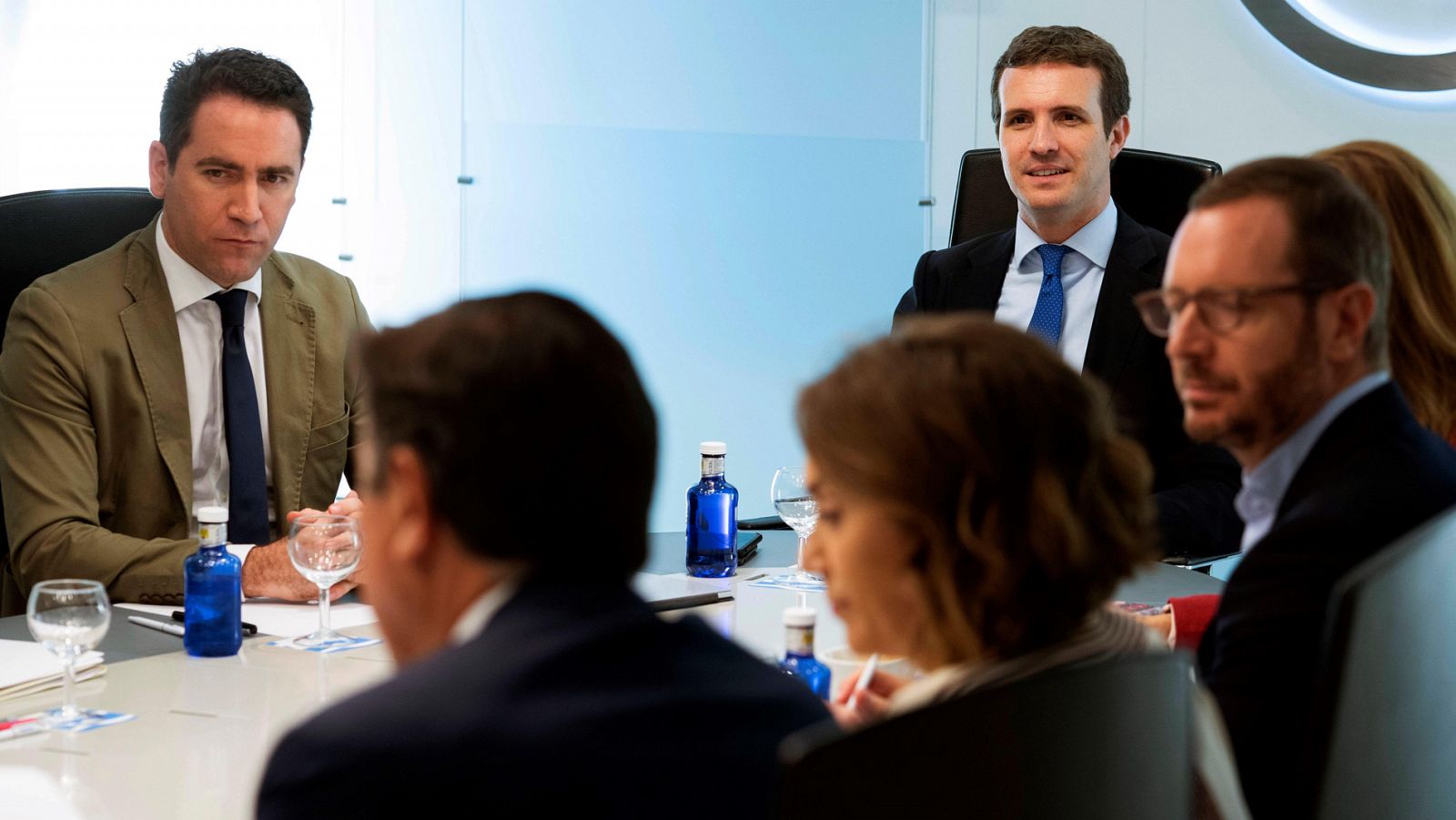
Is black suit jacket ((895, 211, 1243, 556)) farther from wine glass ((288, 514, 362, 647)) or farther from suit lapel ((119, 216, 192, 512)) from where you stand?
suit lapel ((119, 216, 192, 512))

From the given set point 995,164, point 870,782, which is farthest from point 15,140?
point 870,782

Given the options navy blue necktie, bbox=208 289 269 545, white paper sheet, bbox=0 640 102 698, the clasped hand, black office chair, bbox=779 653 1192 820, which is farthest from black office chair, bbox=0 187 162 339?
black office chair, bbox=779 653 1192 820

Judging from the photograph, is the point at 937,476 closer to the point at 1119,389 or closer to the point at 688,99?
the point at 1119,389

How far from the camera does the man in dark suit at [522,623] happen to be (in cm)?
83

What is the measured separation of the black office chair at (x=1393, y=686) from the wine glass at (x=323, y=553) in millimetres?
1283

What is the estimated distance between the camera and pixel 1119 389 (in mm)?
2900

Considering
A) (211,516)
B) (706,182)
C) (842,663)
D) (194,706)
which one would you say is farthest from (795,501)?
(706,182)

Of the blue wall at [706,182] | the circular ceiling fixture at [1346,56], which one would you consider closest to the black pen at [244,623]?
the blue wall at [706,182]

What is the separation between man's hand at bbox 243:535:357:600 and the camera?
6.88ft

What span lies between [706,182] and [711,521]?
2.15m

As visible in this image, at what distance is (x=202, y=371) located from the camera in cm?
254

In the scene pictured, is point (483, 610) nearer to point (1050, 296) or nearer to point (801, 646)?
point (801, 646)

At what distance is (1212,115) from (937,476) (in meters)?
3.86

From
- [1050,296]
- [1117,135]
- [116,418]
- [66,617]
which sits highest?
[1117,135]
